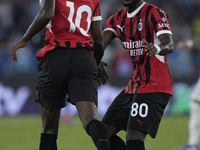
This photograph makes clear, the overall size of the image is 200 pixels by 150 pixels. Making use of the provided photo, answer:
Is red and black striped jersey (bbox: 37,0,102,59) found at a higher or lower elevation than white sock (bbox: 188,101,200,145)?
higher

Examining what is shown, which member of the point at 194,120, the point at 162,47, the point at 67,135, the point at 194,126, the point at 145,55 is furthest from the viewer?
the point at 67,135

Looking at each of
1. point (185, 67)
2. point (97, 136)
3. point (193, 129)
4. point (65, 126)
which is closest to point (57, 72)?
point (97, 136)

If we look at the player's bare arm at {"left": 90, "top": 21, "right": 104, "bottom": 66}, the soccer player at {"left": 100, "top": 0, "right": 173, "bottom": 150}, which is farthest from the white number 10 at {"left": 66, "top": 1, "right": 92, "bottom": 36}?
the soccer player at {"left": 100, "top": 0, "right": 173, "bottom": 150}

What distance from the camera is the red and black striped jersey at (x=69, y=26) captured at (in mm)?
4324

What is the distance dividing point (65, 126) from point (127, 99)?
23.8 feet

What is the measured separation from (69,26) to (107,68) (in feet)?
35.4

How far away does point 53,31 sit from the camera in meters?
4.38

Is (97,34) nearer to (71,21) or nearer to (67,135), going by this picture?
(71,21)

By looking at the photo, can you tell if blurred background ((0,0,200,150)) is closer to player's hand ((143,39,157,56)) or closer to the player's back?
the player's back

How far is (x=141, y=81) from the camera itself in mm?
4867

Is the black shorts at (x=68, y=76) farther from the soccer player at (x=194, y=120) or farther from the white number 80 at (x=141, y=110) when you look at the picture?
the soccer player at (x=194, y=120)

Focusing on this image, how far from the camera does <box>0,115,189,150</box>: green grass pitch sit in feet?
27.6

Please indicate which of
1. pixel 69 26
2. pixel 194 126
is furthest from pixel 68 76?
pixel 194 126

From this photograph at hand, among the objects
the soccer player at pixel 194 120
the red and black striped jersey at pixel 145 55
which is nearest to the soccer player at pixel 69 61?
the red and black striped jersey at pixel 145 55
